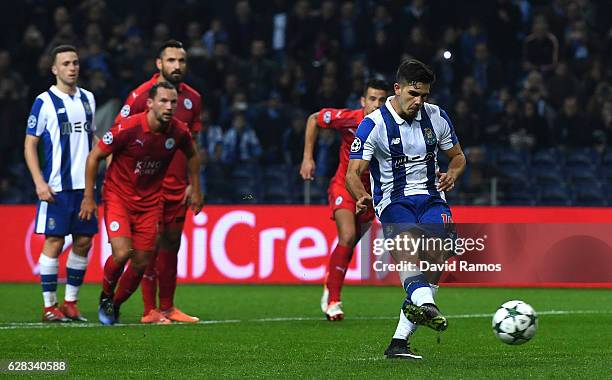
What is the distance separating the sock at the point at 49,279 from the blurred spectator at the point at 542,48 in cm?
927

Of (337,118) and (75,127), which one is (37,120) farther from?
(337,118)

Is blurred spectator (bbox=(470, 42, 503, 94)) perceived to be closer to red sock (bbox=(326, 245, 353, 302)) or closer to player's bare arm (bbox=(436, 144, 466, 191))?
red sock (bbox=(326, 245, 353, 302))

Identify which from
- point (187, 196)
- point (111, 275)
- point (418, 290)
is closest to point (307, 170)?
point (187, 196)

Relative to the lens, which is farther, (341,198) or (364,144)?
(341,198)

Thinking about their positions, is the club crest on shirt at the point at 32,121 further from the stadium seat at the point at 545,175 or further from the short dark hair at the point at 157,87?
the stadium seat at the point at 545,175

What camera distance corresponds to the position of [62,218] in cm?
1055

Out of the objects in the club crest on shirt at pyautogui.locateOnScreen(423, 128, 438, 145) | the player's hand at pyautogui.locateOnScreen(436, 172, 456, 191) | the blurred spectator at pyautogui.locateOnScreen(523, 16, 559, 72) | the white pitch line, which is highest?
the blurred spectator at pyautogui.locateOnScreen(523, 16, 559, 72)

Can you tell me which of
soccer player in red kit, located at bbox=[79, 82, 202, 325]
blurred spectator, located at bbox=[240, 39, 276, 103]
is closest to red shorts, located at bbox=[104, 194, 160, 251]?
soccer player in red kit, located at bbox=[79, 82, 202, 325]

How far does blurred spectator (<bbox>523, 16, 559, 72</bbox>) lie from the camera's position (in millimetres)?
17766

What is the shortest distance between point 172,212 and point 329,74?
7.10 m

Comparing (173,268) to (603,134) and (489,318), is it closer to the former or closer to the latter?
(489,318)

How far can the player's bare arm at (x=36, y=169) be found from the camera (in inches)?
406

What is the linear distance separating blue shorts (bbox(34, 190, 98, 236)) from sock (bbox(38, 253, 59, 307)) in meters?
0.28

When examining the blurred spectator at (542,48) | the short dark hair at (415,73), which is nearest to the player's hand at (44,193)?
the short dark hair at (415,73)
